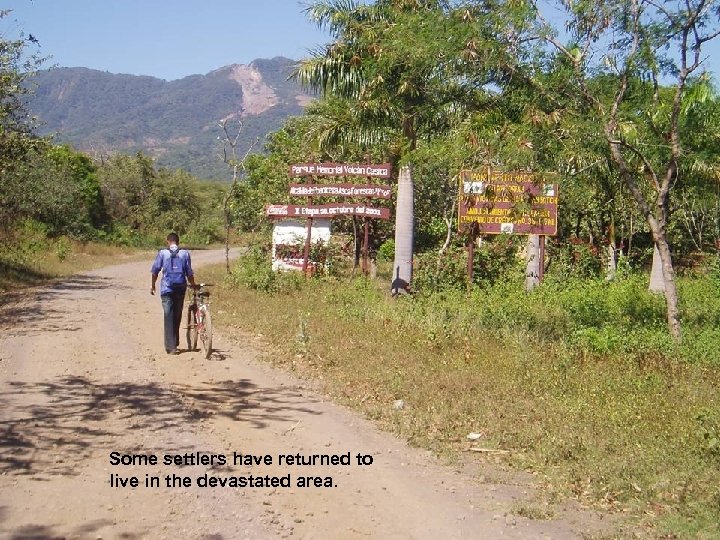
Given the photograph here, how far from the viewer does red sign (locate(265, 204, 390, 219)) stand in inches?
792

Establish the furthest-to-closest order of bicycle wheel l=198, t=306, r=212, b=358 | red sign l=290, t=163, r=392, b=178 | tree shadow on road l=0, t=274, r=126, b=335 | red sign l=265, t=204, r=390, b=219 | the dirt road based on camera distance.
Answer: red sign l=265, t=204, r=390, b=219, red sign l=290, t=163, r=392, b=178, tree shadow on road l=0, t=274, r=126, b=335, bicycle wheel l=198, t=306, r=212, b=358, the dirt road

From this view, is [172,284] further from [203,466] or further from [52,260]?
[52,260]

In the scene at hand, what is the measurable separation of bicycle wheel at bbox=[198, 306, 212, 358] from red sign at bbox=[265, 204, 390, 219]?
10104 mm

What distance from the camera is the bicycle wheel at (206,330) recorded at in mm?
10195

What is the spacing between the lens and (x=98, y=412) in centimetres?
745

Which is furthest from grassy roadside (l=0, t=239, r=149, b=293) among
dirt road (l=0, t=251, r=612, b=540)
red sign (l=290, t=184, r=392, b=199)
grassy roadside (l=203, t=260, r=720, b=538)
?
dirt road (l=0, t=251, r=612, b=540)

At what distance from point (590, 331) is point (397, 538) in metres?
7.05

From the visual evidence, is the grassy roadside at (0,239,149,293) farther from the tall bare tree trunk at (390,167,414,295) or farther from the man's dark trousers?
the man's dark trousers

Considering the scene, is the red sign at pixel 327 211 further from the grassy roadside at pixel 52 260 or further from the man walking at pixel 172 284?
the man walking at pixel 172 284

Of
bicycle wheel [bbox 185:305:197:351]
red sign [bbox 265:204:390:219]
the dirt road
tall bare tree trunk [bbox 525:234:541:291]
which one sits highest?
red sign [bbox 265:204:390:219]

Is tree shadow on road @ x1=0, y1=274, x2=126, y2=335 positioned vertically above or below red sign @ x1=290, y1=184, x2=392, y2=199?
below

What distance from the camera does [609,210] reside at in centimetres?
2377

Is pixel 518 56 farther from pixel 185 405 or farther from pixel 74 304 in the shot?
pixel 74 304

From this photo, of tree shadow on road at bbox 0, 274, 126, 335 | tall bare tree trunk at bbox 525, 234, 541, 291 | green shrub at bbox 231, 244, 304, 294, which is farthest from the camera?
tall bare tree trunk at bbox 525, 234, 541, 291
